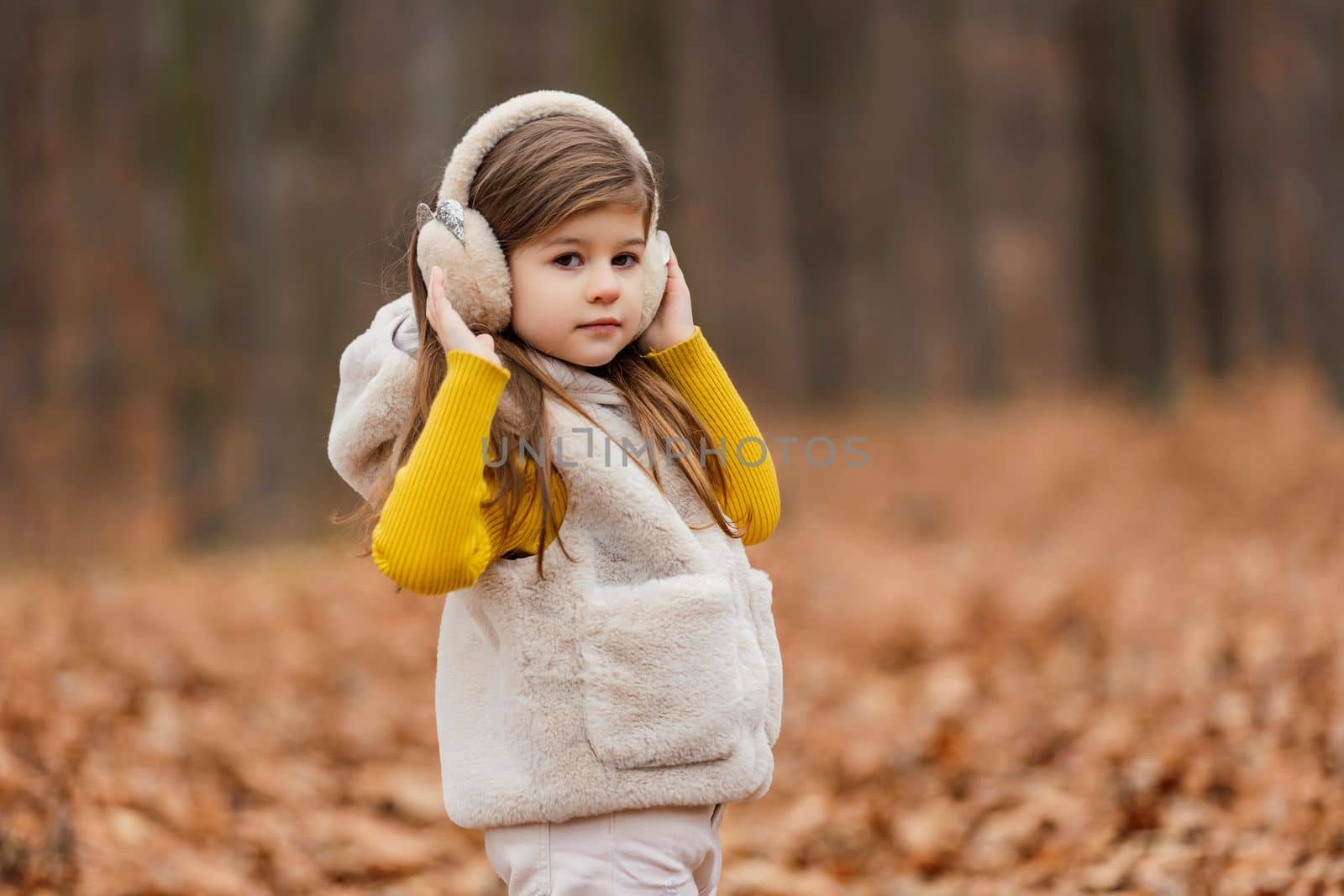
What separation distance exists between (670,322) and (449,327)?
438 mm

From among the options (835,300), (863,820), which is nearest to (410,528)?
(863,820)

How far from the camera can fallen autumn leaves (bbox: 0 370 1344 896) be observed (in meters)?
4.05

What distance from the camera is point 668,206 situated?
880 centimetres

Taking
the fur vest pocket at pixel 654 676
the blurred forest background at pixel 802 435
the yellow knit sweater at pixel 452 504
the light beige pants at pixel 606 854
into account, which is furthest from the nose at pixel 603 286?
the light beige pants at pixel 606 854

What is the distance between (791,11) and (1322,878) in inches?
695

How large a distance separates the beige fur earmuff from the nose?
101 millimetres

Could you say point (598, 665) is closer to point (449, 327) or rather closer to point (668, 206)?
point (449, 327)

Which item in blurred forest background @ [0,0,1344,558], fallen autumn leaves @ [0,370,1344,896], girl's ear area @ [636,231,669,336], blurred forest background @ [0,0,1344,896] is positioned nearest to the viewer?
girl's ear area @ [636,231,669,336]

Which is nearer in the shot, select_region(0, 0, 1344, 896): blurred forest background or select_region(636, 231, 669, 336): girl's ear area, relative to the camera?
select_region(636, 231, 669, 336): girl's ear area

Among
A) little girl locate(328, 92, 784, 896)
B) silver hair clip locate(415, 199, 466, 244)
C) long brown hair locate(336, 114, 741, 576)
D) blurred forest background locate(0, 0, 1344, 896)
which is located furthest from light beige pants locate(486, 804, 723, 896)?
blurred forest background locate(0, 0, 1344, 896)

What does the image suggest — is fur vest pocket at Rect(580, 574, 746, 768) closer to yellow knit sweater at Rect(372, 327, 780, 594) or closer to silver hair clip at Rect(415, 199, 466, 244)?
yellow knit sweater at Rect(372, 327, 780, 594)

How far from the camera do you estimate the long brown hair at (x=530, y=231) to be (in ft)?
7.37

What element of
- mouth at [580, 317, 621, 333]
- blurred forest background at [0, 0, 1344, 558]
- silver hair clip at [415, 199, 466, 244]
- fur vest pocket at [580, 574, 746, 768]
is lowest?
fur vest pocket at [580, 574, 746, 768]

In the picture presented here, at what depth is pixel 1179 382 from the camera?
12.5 m
